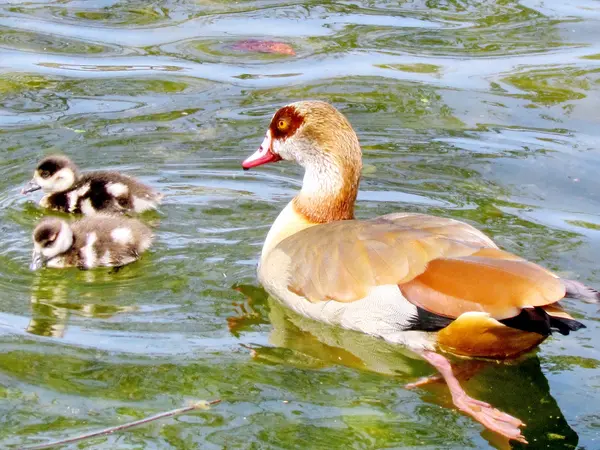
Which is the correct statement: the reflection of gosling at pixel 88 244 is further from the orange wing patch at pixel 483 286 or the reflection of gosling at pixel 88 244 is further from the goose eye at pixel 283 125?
the orange wing patch at pixel 483 286

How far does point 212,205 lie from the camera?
23.4ft

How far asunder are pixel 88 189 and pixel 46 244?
3.51ft

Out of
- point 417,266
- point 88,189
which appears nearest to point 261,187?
point 88,189

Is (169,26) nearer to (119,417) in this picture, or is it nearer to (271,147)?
(271,147)

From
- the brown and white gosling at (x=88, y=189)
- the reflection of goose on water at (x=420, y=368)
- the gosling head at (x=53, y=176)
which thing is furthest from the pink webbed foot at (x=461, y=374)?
the gosling head at (x=53, y=176)

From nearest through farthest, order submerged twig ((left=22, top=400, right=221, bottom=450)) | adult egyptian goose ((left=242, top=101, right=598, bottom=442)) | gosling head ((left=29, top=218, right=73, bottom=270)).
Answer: submerged twig ((left=22, top=400, right=221, bottom=450))
adult egyptian goose ((left=242, top=101, right=598, bottom=442))
gosling head ((left=29, top=218, right=73, bottom=270))

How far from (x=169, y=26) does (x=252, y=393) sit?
6.27 meters

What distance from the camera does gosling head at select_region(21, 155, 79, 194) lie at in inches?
281

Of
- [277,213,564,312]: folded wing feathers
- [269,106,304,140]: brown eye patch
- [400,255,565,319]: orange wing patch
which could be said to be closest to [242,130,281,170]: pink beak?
[269,106,304,140]: brown eye patch

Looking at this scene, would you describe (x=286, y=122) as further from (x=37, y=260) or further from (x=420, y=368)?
(x=420, y=368)

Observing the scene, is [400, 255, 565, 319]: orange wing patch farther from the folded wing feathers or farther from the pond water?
the pond water

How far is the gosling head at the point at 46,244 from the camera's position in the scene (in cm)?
625

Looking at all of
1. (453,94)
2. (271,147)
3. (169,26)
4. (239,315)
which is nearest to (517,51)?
(453,94)

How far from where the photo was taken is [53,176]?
7.13 meters
